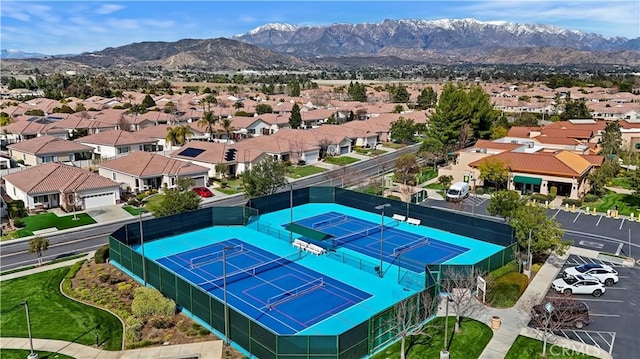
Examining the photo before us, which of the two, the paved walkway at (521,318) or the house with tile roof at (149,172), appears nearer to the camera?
the paved walkway at (521,318)

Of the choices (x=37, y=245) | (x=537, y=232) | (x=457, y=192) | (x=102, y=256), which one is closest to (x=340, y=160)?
(x=457, y=192)

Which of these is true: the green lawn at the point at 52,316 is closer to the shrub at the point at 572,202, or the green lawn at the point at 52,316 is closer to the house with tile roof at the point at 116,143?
the house with tile roof at the point at 116,143

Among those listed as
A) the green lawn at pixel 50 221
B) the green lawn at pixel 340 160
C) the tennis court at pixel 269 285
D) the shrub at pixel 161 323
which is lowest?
the tennis court at pixel 269 285

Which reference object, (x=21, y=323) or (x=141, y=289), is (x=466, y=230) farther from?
(x=21, y=323)

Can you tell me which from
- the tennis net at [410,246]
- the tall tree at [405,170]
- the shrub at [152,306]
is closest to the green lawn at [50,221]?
the shrub at [152,306]

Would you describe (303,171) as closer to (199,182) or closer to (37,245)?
(199,182)
